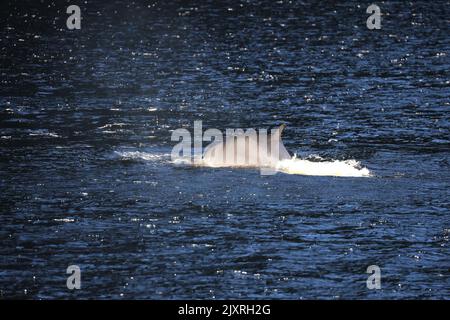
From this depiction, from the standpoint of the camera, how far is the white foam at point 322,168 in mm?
34281

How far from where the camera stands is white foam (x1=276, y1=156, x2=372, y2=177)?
3428 centimetres

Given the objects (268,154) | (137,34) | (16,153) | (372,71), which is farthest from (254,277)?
(137,34)

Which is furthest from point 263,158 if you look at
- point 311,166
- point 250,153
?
point 311,166

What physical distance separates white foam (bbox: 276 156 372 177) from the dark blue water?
646 millimetres

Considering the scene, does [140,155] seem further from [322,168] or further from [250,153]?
[322,168]

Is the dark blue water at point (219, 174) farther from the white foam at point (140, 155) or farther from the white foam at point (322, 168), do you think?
the white foam at point (322, 168)

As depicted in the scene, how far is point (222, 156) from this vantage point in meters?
34.7

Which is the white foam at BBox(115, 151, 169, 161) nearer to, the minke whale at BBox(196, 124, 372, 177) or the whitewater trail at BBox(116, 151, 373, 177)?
the whitewater trail at BBox(116, 151, 373, 177)

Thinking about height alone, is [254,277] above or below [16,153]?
below

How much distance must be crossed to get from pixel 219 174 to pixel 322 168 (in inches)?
148

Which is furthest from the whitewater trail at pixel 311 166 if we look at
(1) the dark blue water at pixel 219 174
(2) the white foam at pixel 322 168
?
(1) the dark blue water at pixel 219 174
